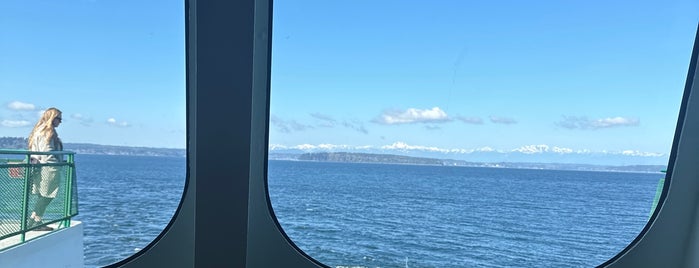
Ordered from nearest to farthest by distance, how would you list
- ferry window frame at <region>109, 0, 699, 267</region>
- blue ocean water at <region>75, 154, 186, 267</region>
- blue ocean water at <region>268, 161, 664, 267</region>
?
ferry window frame at <region>109, 0, 699, 267</region>, blue ocean water at <region>75, 154, 186, 267</region>, blue ocean water at <region>268, 161, 664, 267</region>

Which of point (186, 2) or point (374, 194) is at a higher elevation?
point (186, 2)

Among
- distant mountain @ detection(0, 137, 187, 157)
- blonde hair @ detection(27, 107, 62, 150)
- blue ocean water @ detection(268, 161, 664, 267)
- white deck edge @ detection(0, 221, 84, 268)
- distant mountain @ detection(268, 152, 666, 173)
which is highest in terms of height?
blonde hair @ detection(27, 107, 62, 150)

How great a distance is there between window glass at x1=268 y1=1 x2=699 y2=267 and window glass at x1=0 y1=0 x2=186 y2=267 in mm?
565

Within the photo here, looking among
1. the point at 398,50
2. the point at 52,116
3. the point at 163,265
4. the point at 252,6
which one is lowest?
the point at 163,265

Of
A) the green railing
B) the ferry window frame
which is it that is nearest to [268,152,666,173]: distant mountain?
the ferry window frame

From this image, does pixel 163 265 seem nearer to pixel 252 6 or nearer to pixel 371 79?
pixel 252 6

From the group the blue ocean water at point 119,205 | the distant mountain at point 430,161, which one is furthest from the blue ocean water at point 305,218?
the distant mountain at point 430,161

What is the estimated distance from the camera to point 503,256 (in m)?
9.50

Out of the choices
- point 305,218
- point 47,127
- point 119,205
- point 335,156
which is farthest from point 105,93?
point 335,156

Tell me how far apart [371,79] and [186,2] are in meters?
2.99

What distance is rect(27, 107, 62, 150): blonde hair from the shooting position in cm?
212

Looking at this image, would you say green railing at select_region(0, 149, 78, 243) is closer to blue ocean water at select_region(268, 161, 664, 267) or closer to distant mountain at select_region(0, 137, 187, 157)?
distant mountain at select_region(0, 137, 187, 157)

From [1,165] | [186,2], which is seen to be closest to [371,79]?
[186,2]

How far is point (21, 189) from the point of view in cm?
202
